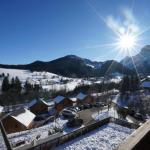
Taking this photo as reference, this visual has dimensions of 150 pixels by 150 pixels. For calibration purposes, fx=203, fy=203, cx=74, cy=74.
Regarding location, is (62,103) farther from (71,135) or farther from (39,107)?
(71,135)

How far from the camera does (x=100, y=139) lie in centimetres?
1574

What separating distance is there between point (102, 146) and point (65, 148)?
2645 mm

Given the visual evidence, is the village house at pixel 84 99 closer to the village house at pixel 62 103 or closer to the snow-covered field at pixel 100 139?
the village house at pixel 62 103

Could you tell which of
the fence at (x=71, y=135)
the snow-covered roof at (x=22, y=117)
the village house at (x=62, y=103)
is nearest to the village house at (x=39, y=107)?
the village house at (x=62, y=103)

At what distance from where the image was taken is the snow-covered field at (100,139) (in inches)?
570

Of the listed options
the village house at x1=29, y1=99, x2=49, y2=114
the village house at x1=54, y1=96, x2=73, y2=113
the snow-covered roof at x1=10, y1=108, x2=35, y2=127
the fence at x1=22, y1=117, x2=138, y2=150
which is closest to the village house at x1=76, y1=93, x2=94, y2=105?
the village house at x1=54, y1=96, x2=73, y2=113

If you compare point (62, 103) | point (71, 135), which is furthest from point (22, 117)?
point (62, 103)

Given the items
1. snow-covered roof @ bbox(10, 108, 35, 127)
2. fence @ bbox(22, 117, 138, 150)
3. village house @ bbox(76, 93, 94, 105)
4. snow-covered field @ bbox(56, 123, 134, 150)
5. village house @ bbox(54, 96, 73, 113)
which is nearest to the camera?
fence @ bbox(22, 117, 138, 150)

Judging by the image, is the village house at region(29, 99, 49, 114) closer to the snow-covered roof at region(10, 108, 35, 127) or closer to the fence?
the snow-covered roof at region(10, 108, 35, 127)

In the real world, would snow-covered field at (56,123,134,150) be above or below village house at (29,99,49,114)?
above

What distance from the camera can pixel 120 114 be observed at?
33594 millimetres

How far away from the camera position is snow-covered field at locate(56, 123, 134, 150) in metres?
14.5

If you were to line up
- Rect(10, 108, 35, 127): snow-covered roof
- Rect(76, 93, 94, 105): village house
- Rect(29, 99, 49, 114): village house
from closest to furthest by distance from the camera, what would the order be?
Rect(10, 108, 35, 127): snow-covered roof
Rect(29, 99, 49, 114): village house
Rect(76, 93, 94, 105): village house

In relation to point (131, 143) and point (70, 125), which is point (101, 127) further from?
point (131, 143)
